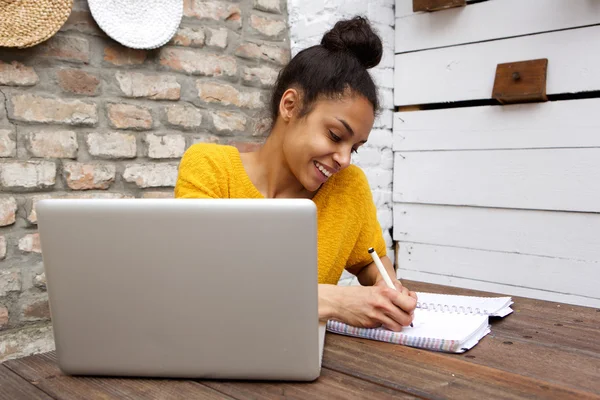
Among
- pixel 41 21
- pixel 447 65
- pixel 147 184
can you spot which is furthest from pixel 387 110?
pixel 41 21

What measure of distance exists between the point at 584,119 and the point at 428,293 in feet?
2.67

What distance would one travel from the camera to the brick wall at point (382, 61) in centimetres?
194

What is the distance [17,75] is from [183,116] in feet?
1.58

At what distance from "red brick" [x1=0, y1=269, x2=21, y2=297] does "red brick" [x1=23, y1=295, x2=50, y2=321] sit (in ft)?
0.16

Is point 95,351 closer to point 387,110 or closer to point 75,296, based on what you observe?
point 75,296

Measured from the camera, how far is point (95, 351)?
72 cm

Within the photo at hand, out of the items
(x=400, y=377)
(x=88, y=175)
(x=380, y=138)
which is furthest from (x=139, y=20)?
(x=400, y=377)

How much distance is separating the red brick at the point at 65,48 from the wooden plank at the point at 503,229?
123 centimetres

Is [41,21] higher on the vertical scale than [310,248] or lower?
higher


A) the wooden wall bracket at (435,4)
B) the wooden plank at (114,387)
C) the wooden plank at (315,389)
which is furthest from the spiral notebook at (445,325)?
the wooden wall bracket at (435,4)

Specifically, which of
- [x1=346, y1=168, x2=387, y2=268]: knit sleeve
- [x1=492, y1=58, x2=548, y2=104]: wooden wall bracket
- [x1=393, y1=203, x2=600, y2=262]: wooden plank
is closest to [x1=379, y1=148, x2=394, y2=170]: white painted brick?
[x1=393, y1=203, x2=600, y2=262]: wooden plank

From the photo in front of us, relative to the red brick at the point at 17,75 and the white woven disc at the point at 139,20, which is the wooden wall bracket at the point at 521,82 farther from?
the red brick at the point at 17,75

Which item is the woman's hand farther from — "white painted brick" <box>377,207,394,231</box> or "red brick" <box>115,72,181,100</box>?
"white painted brick" <box>377,207,394,231</box>

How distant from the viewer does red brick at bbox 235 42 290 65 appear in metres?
1.84
